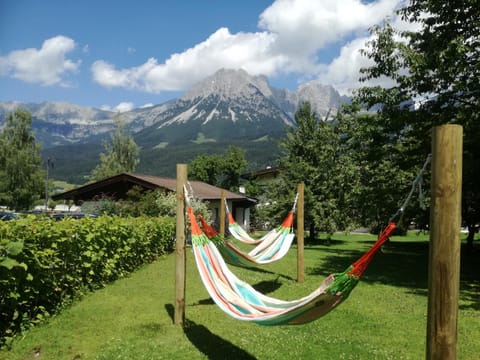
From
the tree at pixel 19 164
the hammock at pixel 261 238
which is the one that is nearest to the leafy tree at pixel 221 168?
the tree at pixel 19 164

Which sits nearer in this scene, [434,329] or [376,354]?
[434,329]

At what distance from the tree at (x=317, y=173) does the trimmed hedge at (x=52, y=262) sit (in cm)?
1066

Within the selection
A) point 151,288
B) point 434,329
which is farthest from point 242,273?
point 434,329

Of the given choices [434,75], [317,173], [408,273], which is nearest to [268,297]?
[434,75]

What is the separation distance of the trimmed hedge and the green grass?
0.75 feet

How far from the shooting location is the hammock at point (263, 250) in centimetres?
577

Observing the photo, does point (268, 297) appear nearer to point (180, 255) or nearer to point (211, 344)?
point (211, 344)

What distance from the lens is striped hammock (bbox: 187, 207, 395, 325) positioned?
9.60ft

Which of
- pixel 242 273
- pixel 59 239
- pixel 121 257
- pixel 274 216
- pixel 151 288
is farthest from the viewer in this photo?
pixel 274 216

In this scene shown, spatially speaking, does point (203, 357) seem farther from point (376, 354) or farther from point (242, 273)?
point (242, 273)

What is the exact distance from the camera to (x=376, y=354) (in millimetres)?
3934

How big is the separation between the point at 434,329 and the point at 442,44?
22.0 feet

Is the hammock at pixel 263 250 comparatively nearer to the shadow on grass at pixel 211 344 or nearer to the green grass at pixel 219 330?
the green grass at pixel 219 330

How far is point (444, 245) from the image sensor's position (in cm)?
206
